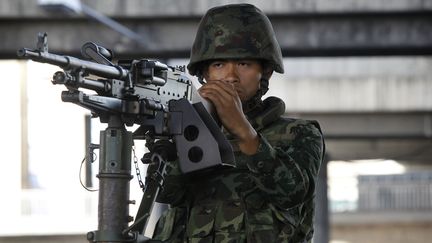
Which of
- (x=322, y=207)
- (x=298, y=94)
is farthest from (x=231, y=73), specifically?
(x=322, y=207)

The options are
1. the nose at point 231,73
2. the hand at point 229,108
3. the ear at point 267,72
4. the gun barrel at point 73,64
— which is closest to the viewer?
the gun barrel at point 73,64

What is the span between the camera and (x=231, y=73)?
4.89 m

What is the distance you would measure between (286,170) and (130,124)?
68cm

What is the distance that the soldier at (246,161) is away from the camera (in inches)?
177

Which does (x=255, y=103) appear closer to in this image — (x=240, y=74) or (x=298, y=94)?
(x=240, y=74)

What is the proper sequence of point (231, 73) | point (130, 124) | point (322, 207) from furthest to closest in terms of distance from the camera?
1. point (322, 207)
2. point (231, 73)
3. point (130, 124)

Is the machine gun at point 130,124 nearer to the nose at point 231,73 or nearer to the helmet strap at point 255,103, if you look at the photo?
the nose at point 231,73

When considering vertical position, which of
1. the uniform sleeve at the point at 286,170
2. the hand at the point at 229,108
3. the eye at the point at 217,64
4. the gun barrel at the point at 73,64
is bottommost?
the uniform sleeve at the point at 286,170

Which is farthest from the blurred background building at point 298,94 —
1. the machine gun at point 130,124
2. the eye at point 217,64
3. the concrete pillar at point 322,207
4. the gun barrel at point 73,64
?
the eye at point 217,64

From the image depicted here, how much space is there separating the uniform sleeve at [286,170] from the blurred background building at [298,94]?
0.73 metres

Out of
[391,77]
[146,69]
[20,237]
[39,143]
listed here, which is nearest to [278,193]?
[146,69]

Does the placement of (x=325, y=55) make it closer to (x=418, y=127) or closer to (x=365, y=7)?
(x=365, y=7)

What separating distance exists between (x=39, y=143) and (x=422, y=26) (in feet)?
122

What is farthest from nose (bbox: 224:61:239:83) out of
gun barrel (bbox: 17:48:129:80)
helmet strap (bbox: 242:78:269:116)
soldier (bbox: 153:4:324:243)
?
gun barrel (bbox: 17:48:129:80)
